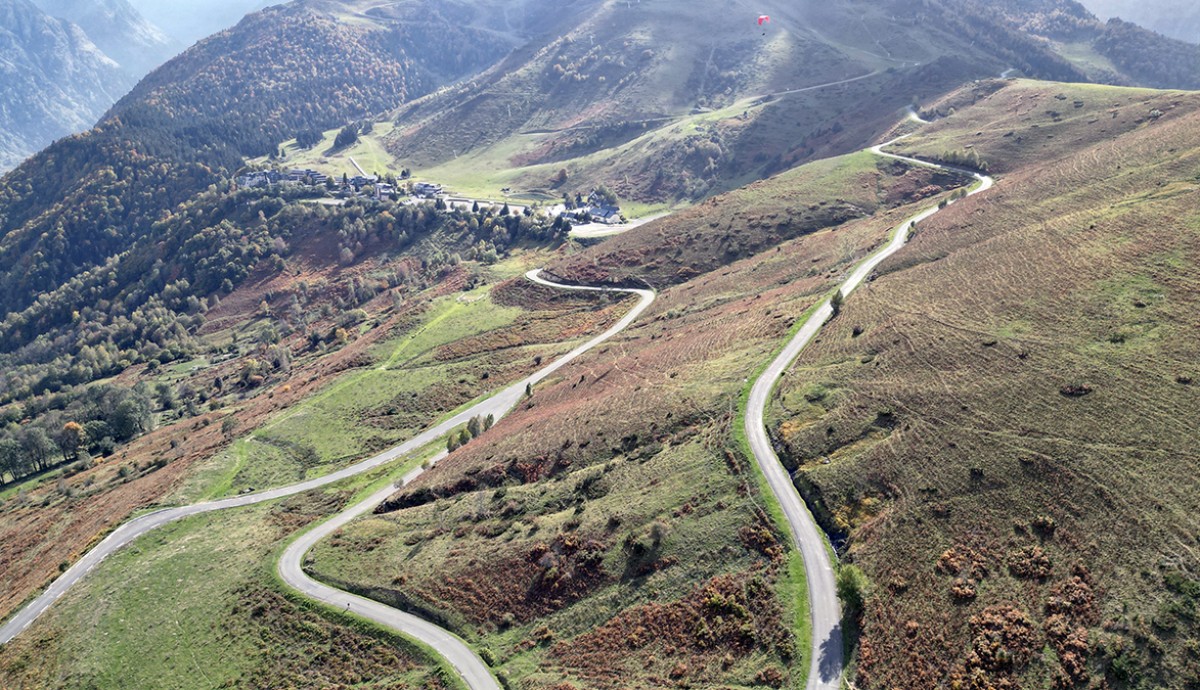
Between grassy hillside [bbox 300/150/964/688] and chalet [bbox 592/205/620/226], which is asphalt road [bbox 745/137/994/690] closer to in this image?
grassy hillside [bbox 300/150/964/688]

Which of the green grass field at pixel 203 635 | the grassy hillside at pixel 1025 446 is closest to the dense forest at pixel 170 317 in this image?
the green grass field at pixel 203 635

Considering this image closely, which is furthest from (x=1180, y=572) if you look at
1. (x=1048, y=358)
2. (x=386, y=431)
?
(x=386, y=431)

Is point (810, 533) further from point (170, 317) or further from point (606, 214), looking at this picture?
point (170, 317)

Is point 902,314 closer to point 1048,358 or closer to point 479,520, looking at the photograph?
point 1048,358

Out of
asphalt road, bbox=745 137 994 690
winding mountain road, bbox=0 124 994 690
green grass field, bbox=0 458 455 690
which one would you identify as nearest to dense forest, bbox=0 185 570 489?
winding mountain road, bbox=0 124 994 690

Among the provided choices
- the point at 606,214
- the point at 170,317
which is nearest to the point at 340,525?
the point at 606,214

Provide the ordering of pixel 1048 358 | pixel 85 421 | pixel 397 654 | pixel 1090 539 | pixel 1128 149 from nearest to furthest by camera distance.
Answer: pixel 1090 539 < pixel 397 654 < pixel 1048 358 < pixel 1128 149 < pixel 85 421
